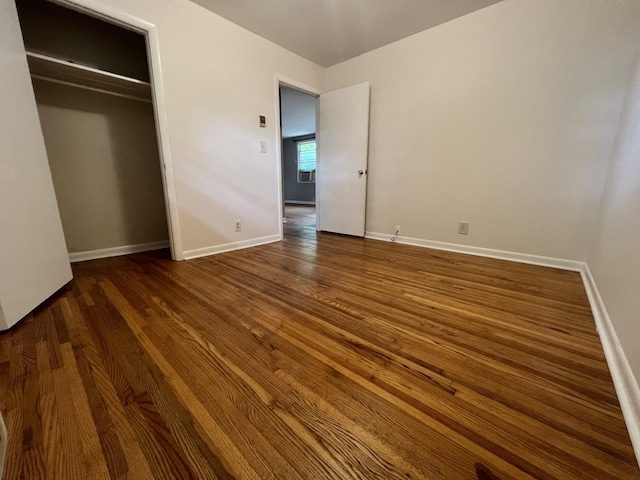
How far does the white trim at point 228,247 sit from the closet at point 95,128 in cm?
74

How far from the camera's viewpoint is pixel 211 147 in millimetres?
2311

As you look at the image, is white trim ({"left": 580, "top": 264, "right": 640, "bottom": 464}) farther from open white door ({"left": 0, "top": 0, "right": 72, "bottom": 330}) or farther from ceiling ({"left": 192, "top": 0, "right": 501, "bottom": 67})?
ceiling ({"left": 192, "top": 0, "right": 501, "bottom": 67})

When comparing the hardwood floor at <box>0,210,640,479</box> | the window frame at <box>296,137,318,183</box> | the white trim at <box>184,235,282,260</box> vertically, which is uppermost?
the window frame at <box>296,137,318,183</box>

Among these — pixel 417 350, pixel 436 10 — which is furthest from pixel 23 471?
pixel 436 10

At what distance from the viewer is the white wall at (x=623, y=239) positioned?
0.91 meters

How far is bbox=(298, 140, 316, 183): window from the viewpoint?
7.76 meters

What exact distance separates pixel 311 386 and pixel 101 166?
108 inches

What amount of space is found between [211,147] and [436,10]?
232 cm

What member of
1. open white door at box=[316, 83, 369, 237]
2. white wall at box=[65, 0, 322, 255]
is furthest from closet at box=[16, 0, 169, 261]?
open white door at box=[316, 83, 369, 237]

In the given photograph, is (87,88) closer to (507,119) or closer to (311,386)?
(311,386)

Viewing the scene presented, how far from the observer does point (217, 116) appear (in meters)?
2.31

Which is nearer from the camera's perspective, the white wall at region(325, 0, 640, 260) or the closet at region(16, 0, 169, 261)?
the white wall at region(325, 0, 640, 260)

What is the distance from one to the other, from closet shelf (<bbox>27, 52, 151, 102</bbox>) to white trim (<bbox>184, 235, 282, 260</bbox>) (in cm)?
150

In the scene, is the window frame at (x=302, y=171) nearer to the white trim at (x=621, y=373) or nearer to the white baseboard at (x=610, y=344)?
the white baseboard at (x=610, y=344)
